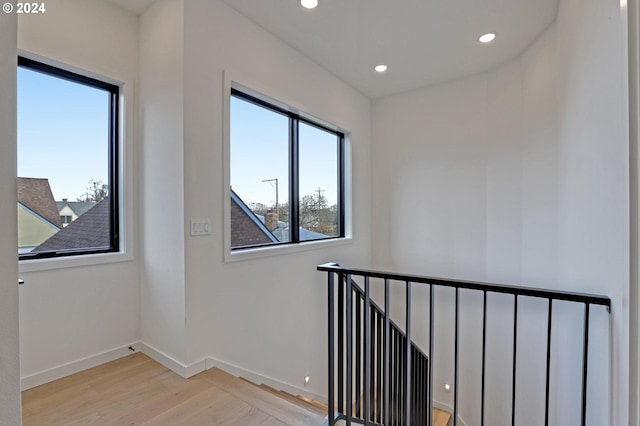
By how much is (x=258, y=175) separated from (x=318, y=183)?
3.16ft

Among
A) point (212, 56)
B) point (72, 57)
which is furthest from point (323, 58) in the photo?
point (72, 57)

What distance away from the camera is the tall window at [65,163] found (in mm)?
2064

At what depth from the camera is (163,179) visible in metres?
2.30

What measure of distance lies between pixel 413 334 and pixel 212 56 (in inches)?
153

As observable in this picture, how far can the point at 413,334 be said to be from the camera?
4.08 m

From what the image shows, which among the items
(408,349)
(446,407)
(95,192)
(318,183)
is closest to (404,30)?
(318,183)

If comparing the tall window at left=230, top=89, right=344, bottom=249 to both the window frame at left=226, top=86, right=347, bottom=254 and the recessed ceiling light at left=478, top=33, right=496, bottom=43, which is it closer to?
the window frame at left=226, top=86, right=347, bottom=254

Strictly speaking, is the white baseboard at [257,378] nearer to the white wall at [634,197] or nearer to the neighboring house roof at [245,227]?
the neighboring house roof at [245,227]

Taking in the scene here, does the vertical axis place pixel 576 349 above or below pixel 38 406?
above

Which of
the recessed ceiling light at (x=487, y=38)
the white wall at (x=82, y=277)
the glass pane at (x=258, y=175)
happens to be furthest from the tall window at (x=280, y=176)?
the recessed ceiling light at (x=487, y=38)

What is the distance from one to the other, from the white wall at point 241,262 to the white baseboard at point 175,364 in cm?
6

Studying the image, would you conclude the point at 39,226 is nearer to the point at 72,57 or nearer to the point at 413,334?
the point at 72,57

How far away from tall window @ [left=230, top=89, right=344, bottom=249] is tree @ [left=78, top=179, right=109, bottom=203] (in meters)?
0.96

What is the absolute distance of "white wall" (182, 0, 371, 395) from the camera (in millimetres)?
2205
